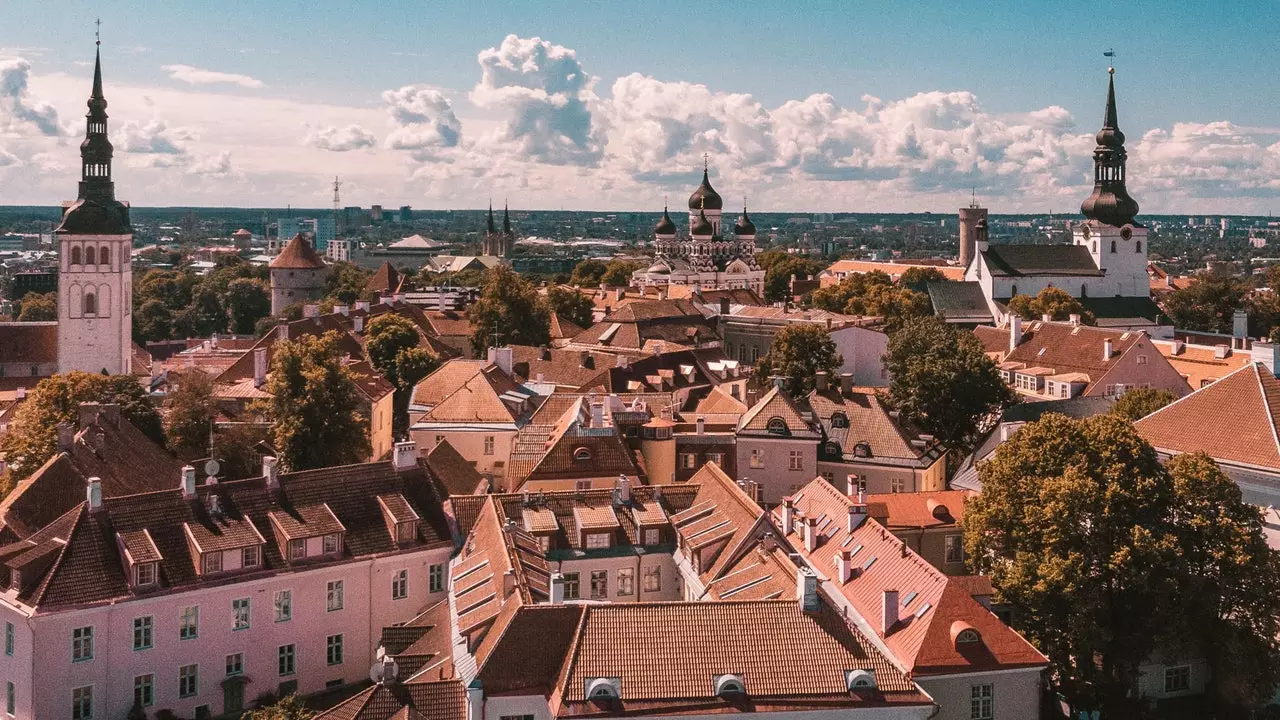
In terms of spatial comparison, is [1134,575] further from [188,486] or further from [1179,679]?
[188,486]

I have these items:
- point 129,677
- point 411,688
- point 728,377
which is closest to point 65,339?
point 728,377

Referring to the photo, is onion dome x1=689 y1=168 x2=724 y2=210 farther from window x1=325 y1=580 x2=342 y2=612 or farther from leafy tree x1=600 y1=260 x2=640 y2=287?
window x1=325 y1=580 x2=342 y2=612

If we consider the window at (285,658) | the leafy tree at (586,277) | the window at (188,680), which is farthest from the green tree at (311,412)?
the leafy tree at (586,277)

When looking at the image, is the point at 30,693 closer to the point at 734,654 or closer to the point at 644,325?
the point at 734,654

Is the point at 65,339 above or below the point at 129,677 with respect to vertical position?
above

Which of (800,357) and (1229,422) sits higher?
(800,357)

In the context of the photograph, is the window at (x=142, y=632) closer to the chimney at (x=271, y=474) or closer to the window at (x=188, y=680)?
the window at (x=188, y=680)

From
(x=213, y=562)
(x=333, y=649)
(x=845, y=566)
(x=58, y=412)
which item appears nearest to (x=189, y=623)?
(x=213, y=562)
